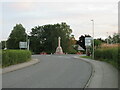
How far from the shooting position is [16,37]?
105 m

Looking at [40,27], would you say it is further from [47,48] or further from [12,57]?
[12,57]

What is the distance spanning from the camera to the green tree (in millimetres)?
104125

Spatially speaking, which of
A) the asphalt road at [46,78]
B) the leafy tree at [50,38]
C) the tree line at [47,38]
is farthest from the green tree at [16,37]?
the asphalt road at [46,78]

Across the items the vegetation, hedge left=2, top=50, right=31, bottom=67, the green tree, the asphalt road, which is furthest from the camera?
the green tree

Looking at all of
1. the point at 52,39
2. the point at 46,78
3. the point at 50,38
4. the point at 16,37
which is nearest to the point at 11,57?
the point at 46,78

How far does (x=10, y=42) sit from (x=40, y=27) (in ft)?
51.0

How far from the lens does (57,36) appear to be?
102 meters

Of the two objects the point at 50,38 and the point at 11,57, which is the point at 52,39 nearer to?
the point at 50,38

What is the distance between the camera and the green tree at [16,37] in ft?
342

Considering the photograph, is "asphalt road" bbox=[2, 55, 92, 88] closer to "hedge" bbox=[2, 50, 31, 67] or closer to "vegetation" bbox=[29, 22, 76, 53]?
"hedge" bbox=[2, 50, 31, 67]

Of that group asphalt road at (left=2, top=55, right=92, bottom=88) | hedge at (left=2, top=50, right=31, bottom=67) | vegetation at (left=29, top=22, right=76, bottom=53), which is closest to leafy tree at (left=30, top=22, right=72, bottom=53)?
vegetation at (left=29, top=22, right=76, bottom=53)

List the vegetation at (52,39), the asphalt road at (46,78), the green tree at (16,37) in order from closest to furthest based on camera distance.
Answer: the asphalt road at (46,78) → the vegetation at (52,39) → the green tree at (16,37)

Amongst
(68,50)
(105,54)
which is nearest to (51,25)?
(68,50)

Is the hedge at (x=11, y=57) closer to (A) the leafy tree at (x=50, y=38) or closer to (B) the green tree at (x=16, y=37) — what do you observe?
(A) the leafy tree at (x=50, y=38)
